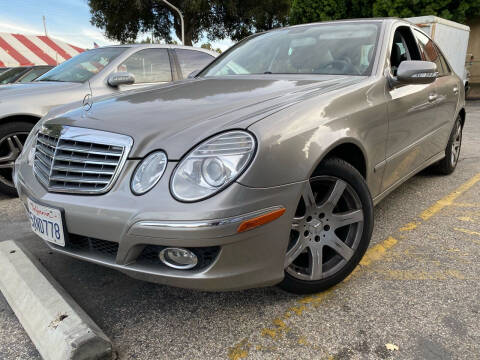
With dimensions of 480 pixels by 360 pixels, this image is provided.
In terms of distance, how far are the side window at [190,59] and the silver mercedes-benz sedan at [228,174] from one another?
8.18 feet

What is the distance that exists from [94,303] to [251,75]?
1.82 metres

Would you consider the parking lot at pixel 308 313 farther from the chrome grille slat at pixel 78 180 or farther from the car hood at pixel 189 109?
the car hood at pixel 189 109

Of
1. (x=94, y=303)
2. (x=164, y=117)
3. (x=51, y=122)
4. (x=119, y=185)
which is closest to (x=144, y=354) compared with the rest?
(x=94, y=303)

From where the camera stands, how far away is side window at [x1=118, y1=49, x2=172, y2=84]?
4.38 m

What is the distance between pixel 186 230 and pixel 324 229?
815mm

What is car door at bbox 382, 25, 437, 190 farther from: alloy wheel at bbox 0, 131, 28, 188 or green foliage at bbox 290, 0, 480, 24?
green foliage at bbox 290, 0, 480, 24

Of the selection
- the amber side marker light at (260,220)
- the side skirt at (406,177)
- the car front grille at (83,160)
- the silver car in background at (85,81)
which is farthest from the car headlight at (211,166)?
the silver car in background at (85,81)

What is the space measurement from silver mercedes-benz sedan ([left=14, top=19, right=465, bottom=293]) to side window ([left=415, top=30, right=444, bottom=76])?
3.36 feet

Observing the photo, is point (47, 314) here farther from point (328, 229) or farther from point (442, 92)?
point (442, 92)

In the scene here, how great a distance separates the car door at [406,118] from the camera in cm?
251

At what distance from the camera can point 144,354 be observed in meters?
1.65

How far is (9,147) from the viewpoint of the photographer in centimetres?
368

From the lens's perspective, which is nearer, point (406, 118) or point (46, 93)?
point (406, 118)

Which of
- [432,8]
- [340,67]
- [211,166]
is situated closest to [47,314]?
[211,166]
